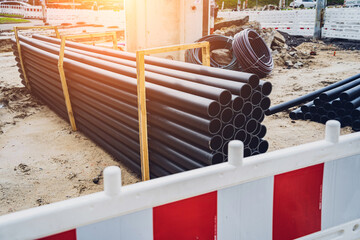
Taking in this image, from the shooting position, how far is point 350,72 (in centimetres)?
1180

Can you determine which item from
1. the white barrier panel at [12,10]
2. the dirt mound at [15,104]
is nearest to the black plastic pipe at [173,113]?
the dirt mound at [15,104]

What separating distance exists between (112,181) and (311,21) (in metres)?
23.9

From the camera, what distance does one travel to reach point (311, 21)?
2325cm

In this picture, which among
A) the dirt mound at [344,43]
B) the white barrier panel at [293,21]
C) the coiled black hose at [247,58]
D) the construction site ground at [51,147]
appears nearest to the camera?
the construction site ground at [51,147]

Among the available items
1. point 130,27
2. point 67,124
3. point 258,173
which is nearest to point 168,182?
point 258,173

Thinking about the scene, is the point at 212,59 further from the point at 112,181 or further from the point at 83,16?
the point at 83,16

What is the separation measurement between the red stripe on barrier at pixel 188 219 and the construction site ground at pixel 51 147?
2.97 metres

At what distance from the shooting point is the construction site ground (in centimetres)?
474

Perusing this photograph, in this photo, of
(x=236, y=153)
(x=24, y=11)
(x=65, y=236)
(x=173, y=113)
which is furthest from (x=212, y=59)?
(x=24, y=11)

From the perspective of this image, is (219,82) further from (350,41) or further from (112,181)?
(350,41)

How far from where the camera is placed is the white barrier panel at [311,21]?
66.5 feet

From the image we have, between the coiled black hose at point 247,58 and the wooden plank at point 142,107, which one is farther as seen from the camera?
the coiled black hose at point 247,58

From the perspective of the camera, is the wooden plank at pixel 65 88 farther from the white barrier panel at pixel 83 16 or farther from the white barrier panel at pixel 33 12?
the white barrier panel at pixel 33 12

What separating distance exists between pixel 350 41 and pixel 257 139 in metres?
18.6
